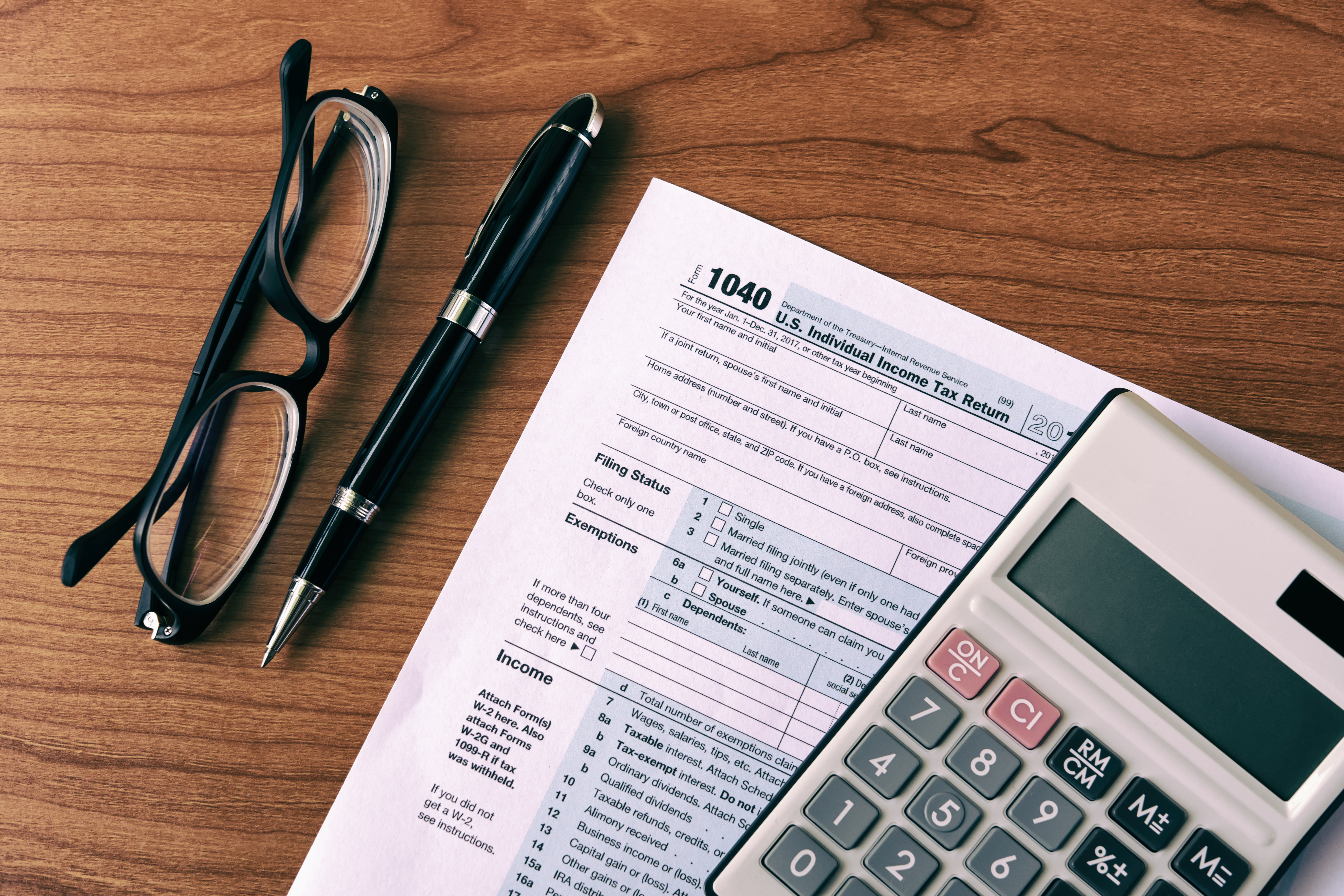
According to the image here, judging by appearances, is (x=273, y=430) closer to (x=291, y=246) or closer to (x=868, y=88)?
(x=291, y=246)

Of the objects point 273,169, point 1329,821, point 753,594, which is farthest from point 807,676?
point 273,169

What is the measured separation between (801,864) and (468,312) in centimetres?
26

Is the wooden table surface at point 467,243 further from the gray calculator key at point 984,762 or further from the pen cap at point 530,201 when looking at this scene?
the gray calculator key at point 984,762

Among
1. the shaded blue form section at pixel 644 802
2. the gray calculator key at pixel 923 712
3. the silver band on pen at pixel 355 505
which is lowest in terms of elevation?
the shaded blue form section at pixel 644 802

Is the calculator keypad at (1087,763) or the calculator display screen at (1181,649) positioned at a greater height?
the calculator display screen at (1181,649)

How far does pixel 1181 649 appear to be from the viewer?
0.88 feet

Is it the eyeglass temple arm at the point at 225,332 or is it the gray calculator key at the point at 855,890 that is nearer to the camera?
the gray calculator key at the point at 855,890

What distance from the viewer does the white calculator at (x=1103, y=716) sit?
261 mm

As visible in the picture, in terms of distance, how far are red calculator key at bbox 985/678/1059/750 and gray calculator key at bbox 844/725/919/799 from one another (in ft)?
0.11

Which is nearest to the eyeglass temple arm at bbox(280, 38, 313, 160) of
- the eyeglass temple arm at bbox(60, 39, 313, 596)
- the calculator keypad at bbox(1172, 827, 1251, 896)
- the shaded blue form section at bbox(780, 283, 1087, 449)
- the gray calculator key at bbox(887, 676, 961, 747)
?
the eyeglass temple arm at bbox(60, 39, 313, 596)

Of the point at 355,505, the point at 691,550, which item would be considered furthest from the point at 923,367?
the point at 355,505

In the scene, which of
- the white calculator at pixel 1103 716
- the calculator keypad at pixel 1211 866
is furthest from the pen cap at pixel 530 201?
the calculator keypad at pixel 1211 866

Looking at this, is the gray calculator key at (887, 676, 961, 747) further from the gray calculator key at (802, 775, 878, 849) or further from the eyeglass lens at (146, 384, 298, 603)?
the eyeglass lens at (146, 384, 298, 603)

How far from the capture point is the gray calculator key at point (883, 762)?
27cm
